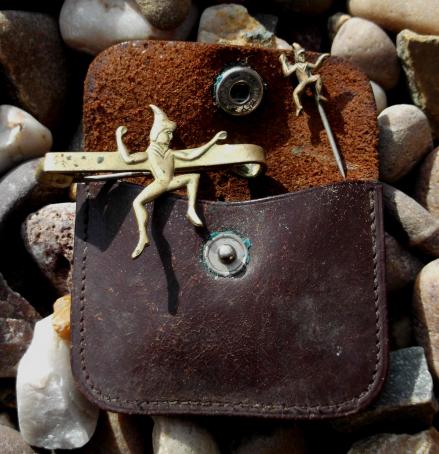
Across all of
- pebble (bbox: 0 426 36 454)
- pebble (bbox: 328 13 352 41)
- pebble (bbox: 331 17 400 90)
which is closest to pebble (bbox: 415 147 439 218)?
pebble (bbox: 331 17 400 90)

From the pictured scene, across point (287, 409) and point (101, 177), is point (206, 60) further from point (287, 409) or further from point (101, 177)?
point (287, 409)

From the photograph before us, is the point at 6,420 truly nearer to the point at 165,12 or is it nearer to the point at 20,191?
the point at 20,191

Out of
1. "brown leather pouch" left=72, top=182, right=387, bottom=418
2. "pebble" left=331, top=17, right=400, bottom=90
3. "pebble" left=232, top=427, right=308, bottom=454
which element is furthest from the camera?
"pebble" left=331, top=17, right=400, bottom=90

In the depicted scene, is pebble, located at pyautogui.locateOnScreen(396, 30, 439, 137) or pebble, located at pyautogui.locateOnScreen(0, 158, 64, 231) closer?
pebble, located at pyautogui.locateOnScreen(0, 158, 64, 231)

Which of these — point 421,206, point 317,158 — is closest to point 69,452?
point 317,158

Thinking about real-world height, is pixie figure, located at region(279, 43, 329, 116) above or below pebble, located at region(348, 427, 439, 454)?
above

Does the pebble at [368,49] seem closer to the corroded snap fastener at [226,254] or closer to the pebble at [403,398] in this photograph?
the corroded snap fastener at [226,254]

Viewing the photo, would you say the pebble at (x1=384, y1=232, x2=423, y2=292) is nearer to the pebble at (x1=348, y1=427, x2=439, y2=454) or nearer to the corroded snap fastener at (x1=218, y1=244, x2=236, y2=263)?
the pebble at (x1=348, y1=427, x2=439, y2=454)
